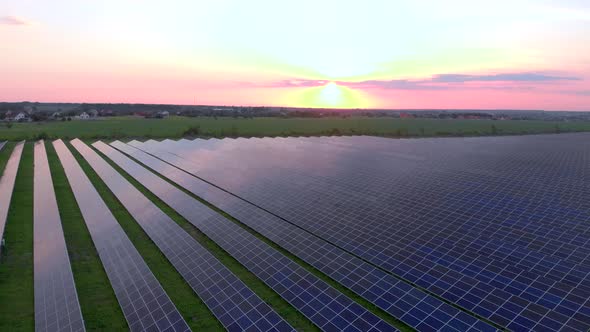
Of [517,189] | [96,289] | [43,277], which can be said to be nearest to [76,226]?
[43,277]

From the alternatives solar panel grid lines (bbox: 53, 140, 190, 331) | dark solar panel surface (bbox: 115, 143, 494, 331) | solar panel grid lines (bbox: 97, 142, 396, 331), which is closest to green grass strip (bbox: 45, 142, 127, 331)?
solar panel grid lines (bbox: 53, 140, 190, 331)

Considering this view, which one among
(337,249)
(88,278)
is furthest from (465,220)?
(88,278)

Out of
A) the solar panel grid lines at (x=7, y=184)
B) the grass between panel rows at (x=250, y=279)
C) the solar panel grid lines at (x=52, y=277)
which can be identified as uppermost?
the solar panel grid lines at (x=7, y=184)

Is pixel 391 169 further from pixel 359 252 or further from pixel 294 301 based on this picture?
pixel 294 301

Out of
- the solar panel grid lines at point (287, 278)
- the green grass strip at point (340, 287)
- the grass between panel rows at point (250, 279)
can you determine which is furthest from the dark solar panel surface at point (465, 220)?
the grass between panel rows at point (250, 279)

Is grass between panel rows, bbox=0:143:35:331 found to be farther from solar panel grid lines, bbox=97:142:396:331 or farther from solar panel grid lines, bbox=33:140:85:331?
solar panel grid lines, bbox=97:142:396:331

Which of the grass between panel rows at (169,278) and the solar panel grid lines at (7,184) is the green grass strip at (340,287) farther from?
the solar panel grid lines at (7,184)
